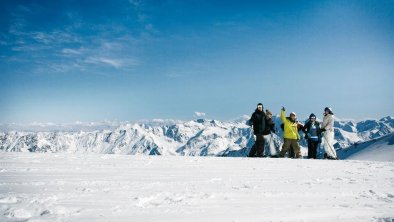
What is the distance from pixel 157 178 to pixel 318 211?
3630 millimetres

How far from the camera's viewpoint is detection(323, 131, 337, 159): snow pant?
14970 mm

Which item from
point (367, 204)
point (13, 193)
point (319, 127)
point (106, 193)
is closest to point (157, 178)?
point (106, 193)

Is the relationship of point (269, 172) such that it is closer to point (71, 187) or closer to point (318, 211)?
point (318, 211)

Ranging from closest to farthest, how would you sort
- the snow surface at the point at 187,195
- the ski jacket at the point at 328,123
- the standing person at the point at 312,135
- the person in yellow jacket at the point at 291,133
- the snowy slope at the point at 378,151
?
the snow surface at the point at 187,195, the ski jacket at the point at 328,123, the person in yellow jacket at the point at 291,133, the standing person at the point at 312,135, the snowy slope at the point at 378,151

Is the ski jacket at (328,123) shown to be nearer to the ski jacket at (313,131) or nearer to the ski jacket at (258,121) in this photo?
the ski jacket at (313,131)

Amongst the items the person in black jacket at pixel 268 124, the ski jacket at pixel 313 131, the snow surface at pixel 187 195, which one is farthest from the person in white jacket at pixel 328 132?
the snow surface at pixel 187 195

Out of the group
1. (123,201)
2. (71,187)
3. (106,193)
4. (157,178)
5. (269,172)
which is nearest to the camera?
(123,201)

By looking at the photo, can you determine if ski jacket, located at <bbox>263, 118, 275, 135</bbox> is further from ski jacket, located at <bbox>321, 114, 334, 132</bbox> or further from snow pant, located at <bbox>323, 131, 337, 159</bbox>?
snow pant, located at <bbox>323, 131, 337, 159</bbox>

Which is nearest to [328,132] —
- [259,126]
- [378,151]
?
[259,126]

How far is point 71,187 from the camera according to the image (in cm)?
579

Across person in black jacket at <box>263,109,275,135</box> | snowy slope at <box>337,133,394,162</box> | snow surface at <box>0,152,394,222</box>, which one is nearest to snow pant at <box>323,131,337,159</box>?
person in black jacket at <box>263,109,275,135</box>

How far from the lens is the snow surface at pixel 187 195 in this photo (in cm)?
425

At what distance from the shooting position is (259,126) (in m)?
14.5

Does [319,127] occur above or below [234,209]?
above
